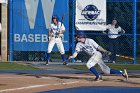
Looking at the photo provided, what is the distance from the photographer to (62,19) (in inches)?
904

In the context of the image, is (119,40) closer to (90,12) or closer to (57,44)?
(90,12)

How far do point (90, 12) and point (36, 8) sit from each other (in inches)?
101

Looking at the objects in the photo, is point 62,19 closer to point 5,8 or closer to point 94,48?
point 5,8

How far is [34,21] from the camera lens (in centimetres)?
2347

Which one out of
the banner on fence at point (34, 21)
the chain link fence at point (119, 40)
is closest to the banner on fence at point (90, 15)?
the chain link fence at point (119, 40)

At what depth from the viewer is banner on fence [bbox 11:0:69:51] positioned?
23.4m

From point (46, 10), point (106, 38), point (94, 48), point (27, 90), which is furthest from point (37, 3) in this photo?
point (27, 90)

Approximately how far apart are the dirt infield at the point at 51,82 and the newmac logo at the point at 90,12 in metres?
6.72

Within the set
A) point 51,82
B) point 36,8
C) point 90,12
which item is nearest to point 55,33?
point 36,8

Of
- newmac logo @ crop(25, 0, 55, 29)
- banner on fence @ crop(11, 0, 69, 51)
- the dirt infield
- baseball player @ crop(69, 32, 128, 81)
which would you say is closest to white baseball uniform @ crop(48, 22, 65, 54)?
banner on fence @ crop(11, 0, 69, 51)

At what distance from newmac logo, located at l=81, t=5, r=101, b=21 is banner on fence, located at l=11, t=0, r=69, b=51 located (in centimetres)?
87

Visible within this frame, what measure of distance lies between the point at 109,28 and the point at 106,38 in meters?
2.49

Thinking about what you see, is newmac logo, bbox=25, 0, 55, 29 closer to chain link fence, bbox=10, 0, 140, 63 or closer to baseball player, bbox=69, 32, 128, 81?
→ chain link fence, bbox=10, 0, 140, 63

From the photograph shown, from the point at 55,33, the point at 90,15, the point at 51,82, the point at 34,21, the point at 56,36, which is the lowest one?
the point at 51,82
